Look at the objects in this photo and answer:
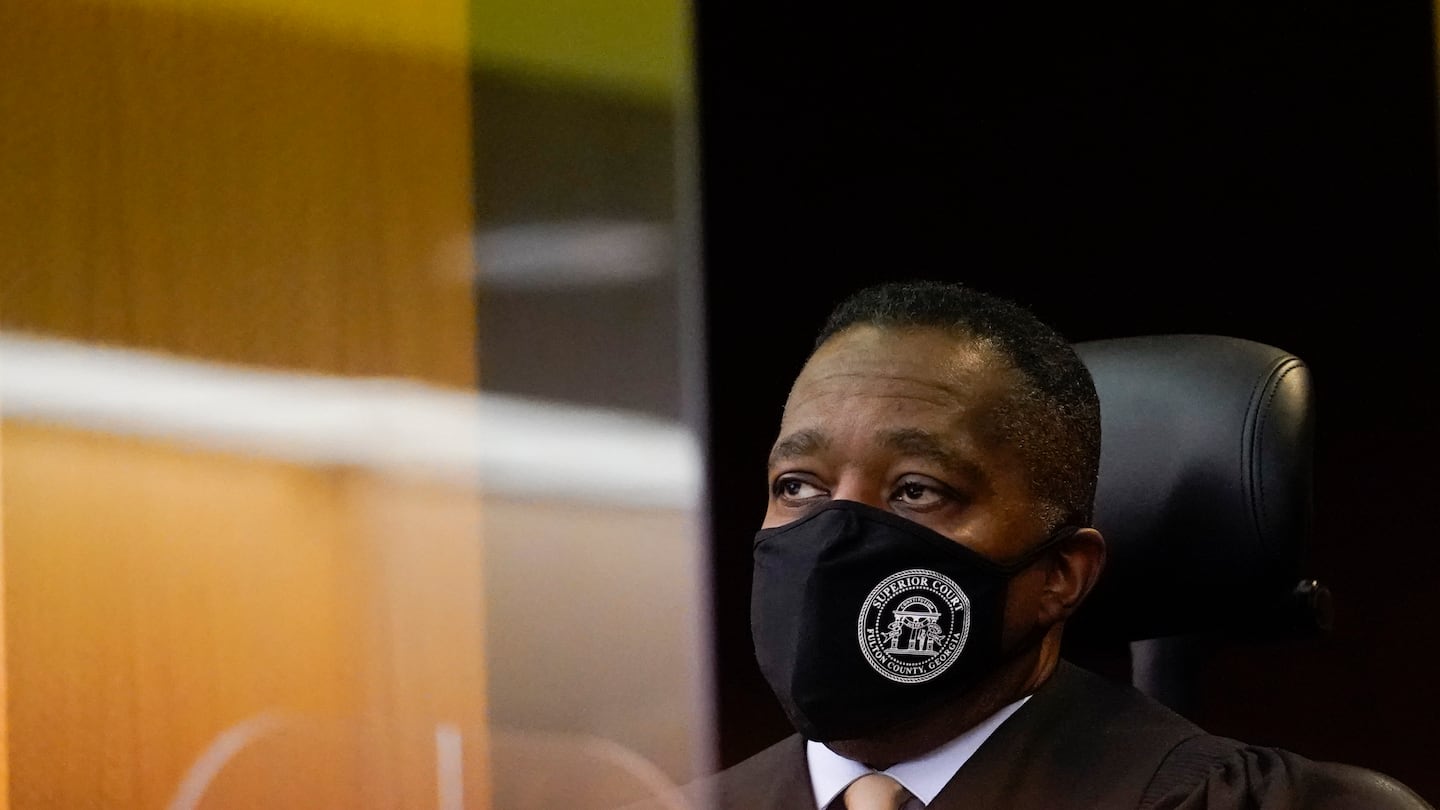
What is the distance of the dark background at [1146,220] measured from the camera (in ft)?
6.14

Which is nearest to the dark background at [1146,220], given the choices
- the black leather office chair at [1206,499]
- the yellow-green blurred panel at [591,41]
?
the yellow-green blurred panel at [591,41]

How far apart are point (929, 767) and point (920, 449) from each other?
266mm

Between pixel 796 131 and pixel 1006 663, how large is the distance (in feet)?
2.92

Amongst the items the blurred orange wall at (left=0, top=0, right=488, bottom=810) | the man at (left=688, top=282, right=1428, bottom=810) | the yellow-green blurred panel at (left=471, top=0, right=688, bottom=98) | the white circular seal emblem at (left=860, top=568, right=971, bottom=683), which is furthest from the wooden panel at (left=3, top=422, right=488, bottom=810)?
the white circular seal emblem at (left=860, top=568, right=971, bottom=683)

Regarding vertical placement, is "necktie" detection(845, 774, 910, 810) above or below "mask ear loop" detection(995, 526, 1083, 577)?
below

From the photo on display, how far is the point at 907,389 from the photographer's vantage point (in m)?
1.50

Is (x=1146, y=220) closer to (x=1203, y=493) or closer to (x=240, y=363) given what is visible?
(x=1203, y=493)

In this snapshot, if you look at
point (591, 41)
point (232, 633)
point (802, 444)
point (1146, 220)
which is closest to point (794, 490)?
point (802, 444)

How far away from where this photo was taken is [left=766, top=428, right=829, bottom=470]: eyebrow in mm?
1502

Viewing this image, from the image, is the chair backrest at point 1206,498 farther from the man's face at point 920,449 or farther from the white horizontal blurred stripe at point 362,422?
the white horizontal blurred stripe at point 362,422

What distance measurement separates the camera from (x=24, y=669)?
183 cm

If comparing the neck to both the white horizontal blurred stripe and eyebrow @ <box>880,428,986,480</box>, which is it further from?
the white horizontal blurred stripe

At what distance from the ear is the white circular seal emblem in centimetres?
10

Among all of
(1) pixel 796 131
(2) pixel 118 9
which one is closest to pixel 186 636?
(2) pixel 118 9
